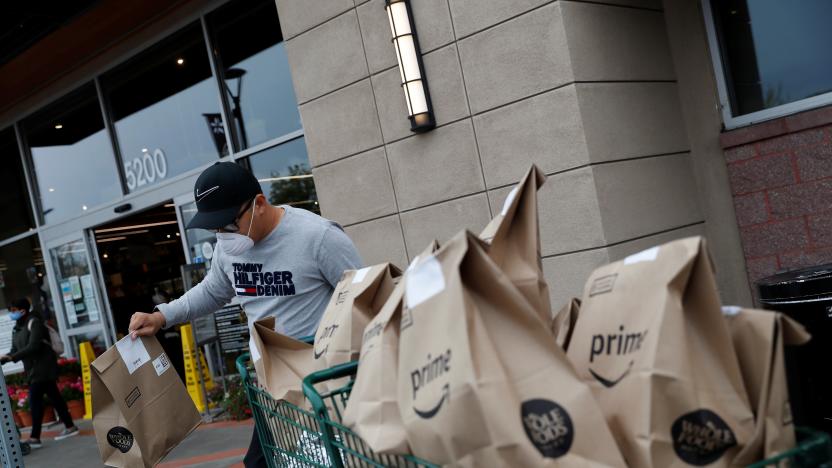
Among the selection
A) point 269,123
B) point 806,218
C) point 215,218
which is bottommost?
point 806,218

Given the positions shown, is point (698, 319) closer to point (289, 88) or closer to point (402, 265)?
point (402, 265)

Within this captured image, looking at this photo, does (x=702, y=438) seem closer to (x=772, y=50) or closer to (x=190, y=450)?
(x=772, y=50)

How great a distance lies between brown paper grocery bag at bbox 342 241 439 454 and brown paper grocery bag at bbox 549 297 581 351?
370 millimetres

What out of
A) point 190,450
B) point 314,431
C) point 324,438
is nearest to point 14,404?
point 190,450

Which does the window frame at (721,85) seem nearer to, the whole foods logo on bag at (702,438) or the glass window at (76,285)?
the whole foods logo on bag at (702,438)

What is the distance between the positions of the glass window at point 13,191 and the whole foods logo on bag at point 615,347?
44.5 feet

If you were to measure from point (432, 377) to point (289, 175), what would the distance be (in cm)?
766

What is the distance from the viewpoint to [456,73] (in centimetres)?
582

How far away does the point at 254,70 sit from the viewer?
9.21 meters

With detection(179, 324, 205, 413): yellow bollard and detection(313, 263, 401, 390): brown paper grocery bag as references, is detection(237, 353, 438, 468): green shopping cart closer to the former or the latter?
detection(313, 263, 401, 390): brown paper grocery bag

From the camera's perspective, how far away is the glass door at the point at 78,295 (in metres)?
12.0

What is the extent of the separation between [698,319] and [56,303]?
13171 millimetres

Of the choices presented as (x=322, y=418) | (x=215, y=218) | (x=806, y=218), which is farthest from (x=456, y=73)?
(x=322, y=418)

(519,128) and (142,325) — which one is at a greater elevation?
(519,128)
